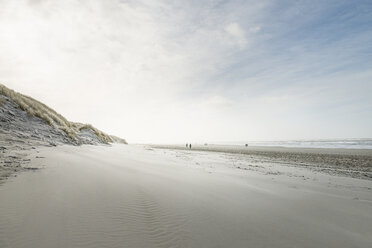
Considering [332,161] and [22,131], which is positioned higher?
[22,131]

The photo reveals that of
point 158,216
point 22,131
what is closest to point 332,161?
point 158,216

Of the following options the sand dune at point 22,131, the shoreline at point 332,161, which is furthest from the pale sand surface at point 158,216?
the shoreline at point 332,161

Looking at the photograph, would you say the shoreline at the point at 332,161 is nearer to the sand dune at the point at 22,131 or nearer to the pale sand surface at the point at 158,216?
the pale sand surface at the point at 158,216

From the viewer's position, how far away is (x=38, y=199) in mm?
2576

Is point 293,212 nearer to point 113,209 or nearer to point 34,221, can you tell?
point 113,209

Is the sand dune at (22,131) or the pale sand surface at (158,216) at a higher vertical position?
the sand dune at (22,131)

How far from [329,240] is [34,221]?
375cm

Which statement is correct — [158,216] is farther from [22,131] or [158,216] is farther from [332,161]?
[332,161]

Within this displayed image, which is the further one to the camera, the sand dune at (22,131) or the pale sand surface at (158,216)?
the sand dune at (22,131)

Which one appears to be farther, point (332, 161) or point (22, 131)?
point (332, 161)

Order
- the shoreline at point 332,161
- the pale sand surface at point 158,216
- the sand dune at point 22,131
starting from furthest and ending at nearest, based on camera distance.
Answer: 1. the shoreline at point 332,161
2. the sand dune at point 22,131
3. the pale sand surface at point 158,216

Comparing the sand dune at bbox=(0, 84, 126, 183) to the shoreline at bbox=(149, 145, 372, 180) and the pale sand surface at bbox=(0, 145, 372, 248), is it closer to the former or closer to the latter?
the pale sand surface at bbox=(0, 145, 372, 248)

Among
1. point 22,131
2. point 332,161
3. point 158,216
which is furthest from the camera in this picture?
point 332,161

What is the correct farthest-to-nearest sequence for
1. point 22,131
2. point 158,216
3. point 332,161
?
point 332,161 → point 22,131 → point 158,216
